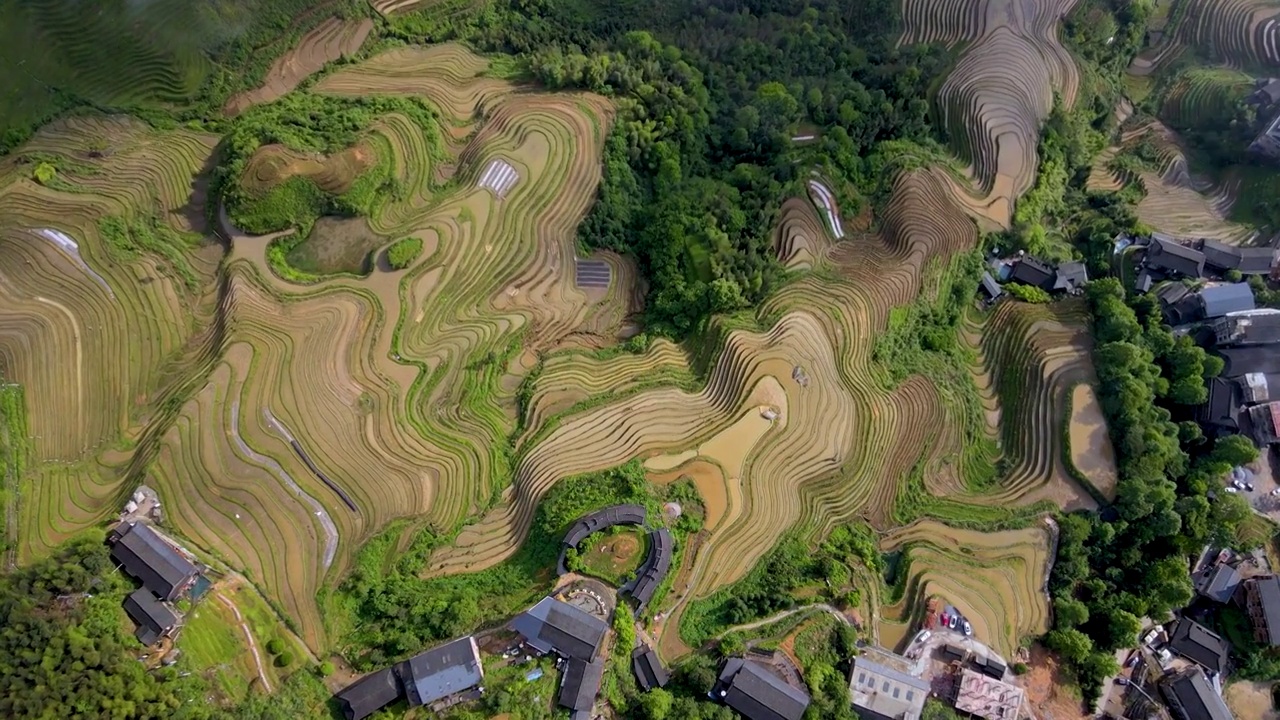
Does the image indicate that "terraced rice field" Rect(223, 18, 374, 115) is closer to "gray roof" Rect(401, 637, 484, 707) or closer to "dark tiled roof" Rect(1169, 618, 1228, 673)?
"gray roof" Rect(401, 637, 484, 707)

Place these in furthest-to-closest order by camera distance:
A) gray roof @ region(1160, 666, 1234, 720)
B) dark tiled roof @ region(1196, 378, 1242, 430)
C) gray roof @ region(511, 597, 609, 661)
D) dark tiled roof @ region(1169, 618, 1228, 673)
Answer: dark tiled roof @ region(1196, 378, 1242, 430), dark tiled roof @ region(1169, 618, 1228, 673), gray roof @ region(1160, 666, 1234, 720), gray roof @ region(511, 597, 609, 661)

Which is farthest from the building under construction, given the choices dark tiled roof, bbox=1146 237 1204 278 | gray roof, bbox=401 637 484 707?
dark tiled roof, bbox=1146 237 1204 278

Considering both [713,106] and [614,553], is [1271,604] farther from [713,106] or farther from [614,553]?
[713,106]

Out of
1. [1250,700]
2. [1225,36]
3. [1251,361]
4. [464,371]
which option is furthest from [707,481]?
[1225,36]

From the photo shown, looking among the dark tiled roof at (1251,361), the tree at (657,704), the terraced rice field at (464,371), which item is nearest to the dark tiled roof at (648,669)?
the tree at (657,704)

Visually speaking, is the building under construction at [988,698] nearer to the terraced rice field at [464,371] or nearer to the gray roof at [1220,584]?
the terraced rice field at [464,371]

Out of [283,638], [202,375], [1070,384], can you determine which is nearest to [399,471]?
[283,638]
